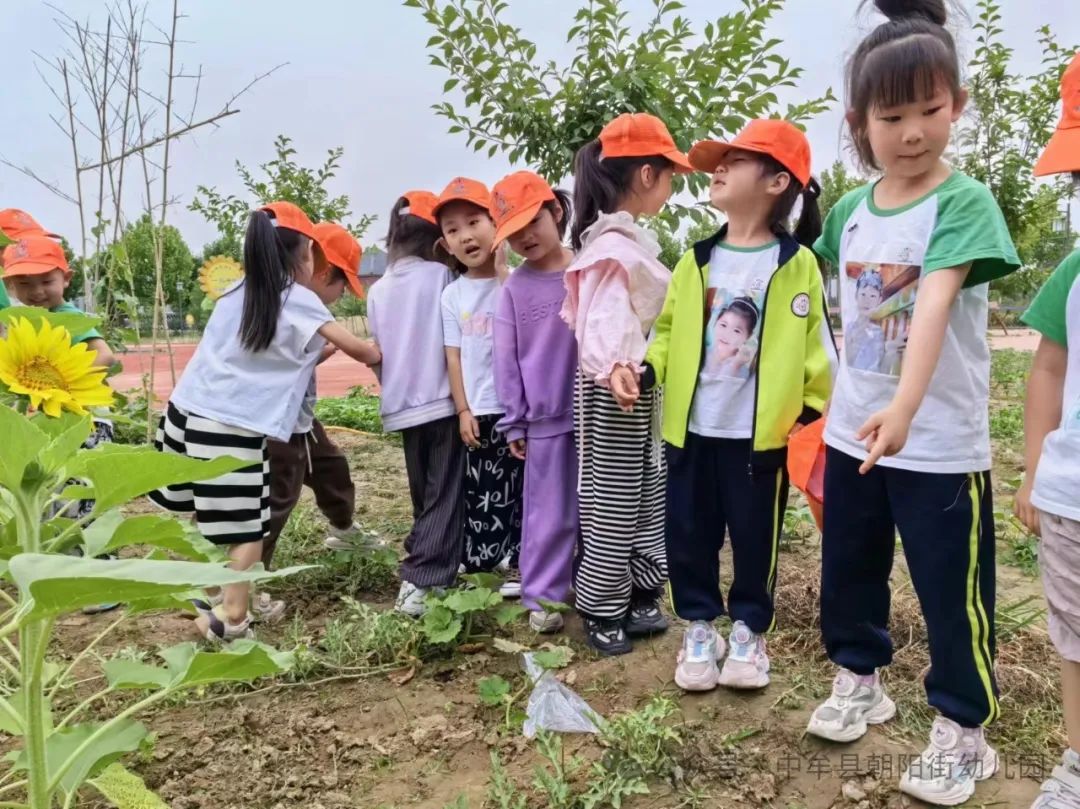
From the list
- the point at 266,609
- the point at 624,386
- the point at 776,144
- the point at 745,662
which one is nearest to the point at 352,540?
the point at 266,609

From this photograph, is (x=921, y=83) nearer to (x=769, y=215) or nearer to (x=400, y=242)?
(x=769, y=215)

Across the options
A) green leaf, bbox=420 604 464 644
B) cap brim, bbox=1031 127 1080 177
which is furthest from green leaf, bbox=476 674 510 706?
cap brim, bbox=1031 127 1080 177

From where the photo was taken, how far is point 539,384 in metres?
2.34

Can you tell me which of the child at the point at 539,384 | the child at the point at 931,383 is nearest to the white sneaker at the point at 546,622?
the child at the point at 539,384

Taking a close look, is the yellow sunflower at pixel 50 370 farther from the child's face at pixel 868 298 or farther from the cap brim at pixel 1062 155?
the cap brim at pixel 1062 155

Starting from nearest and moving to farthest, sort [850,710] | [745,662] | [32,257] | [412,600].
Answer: [850,710]
[745,662]
[412,600]
[32,257]

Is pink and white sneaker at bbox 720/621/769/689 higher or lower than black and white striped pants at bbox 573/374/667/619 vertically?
lower

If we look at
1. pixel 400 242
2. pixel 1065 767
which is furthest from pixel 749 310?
pixel 400 242

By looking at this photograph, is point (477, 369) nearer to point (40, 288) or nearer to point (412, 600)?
point (412, 600)

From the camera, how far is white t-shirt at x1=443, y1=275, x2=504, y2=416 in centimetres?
255

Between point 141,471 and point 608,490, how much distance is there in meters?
1.41

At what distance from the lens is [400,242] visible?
271cm

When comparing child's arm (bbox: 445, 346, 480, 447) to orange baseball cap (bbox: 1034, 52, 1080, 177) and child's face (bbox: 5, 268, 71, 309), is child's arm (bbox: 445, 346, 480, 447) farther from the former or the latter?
orange baseball cap (bbox: 1034, 52, 1080, 177)

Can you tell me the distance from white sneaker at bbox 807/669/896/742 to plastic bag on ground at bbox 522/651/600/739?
49 centimetres
